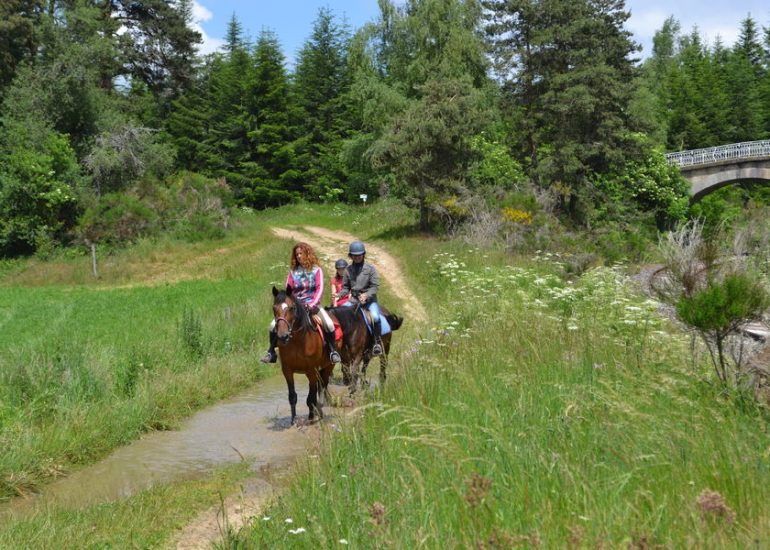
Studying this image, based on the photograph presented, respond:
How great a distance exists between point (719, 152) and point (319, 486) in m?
50.5

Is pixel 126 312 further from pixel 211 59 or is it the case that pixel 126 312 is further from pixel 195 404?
pixel 211 59

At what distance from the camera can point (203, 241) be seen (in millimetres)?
37125

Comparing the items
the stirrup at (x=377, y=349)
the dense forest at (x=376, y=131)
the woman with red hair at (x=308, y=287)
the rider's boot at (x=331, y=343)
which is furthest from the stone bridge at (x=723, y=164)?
the rider's boot at (x=331, y=343)

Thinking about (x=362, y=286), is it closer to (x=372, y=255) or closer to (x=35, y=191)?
(x=372, y=255)

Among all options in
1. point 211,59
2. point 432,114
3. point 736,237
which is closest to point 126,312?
point 432,114

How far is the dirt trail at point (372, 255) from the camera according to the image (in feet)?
70.9

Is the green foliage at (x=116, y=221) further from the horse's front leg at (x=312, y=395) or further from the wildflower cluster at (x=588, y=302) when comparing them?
the horse's front leg at (x=312, y=395)

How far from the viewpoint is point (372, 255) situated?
3056 centimetres

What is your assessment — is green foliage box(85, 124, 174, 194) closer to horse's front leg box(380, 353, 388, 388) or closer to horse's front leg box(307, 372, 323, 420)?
horse's front leg box(380, 353, 388, 388)

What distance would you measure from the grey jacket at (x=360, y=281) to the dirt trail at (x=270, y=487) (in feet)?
5.89

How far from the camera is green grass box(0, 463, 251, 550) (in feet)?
19.7

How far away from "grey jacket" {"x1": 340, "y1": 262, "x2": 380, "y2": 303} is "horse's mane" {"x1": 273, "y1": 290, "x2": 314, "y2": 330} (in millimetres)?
1119

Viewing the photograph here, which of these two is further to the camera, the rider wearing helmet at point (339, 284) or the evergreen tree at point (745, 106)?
the evergreen tree at point (745, 106)

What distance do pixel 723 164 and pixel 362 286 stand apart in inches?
1772
